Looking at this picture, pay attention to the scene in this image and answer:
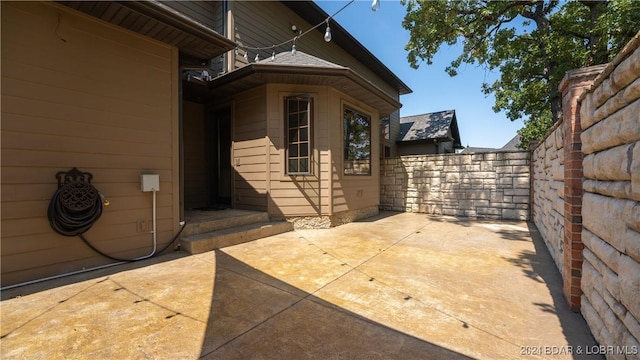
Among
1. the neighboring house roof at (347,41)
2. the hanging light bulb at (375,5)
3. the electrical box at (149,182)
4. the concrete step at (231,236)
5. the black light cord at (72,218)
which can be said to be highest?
the neighboring house roof at (347,41)

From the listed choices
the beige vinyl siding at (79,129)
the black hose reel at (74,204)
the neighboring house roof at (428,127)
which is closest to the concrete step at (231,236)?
the beige vinyl siding at (79,129)

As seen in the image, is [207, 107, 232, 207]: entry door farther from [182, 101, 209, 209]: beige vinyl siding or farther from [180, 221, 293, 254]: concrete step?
[180, 221, 293, 254]: concrete step

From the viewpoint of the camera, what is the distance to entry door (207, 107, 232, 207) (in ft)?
20.2

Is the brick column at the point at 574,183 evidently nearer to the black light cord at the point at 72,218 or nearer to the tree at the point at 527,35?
the black light cord at the point at 72,218

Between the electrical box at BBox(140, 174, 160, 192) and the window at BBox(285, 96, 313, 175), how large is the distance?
7.82ft

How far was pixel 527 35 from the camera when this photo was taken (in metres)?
7.93

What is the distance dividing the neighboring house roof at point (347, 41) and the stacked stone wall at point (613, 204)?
7193 millimetres

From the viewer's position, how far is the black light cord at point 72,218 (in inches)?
109

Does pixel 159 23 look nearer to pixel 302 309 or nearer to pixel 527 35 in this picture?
pixel 302 309

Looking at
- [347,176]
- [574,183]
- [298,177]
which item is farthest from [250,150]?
[574,183]

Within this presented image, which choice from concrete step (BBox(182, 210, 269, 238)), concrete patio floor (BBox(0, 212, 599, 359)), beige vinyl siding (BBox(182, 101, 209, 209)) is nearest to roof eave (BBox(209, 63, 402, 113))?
beige vinyl siding (BBox(182, 101, 209, 209))

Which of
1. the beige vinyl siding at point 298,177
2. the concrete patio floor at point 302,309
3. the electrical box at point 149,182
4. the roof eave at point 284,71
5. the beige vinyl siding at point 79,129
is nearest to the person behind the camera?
the concrete patio floor at point 302,309

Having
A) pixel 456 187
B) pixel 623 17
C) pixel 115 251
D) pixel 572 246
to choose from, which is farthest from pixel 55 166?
pixel 623 17

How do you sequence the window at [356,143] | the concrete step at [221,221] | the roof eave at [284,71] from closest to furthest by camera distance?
the concrete step at [221,221], the roof eave at [284,71], the window at [356,143]
